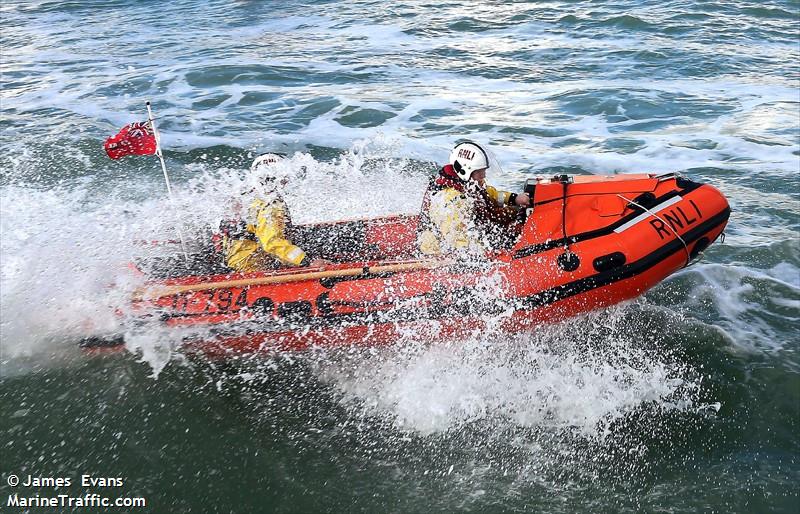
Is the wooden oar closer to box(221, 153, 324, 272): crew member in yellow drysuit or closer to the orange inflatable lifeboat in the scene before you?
the orange inflatable lifeboat

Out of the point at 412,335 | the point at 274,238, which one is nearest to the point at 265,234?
the point at 274,238

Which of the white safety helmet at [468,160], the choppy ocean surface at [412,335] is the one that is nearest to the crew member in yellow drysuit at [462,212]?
the white safety helmet at [468,160]

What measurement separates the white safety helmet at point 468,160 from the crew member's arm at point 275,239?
4.68 ft

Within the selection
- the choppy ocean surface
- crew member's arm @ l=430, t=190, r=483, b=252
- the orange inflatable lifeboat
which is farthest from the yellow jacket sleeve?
crew member's arm @ l=430, t=190, r=483, b=252

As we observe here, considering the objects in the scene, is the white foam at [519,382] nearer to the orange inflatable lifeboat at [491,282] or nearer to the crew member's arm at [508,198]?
the orange inflatable lifeboat at [491,282]

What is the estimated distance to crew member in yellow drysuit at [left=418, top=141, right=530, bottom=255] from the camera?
529cm

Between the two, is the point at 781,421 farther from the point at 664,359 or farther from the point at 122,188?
the point at 122,188

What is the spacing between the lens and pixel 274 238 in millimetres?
5488

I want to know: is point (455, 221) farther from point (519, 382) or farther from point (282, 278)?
point (282, 278)

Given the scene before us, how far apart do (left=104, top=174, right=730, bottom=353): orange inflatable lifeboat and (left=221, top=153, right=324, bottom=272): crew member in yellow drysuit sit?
206mm

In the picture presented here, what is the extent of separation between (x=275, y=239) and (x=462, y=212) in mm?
1514

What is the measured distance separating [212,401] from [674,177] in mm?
4000

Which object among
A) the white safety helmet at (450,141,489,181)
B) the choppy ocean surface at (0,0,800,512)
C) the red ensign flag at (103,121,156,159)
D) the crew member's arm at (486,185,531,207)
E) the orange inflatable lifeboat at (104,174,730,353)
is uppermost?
the red ensign flag at (103,121,156,159)

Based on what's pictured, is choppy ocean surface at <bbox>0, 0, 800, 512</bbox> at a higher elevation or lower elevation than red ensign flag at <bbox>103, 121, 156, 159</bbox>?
lower
